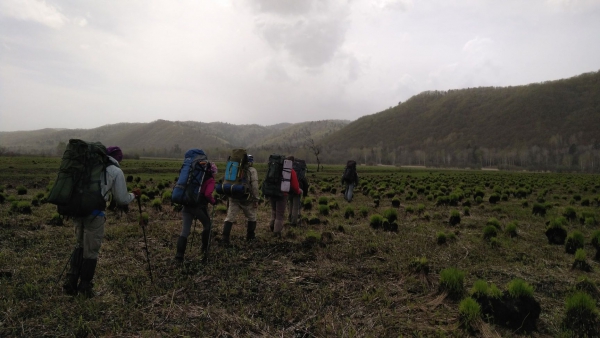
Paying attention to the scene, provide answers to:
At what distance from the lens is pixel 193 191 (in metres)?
6.87

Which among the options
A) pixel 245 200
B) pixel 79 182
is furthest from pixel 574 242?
pixel 79 182

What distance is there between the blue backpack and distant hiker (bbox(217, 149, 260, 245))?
1.19 meters

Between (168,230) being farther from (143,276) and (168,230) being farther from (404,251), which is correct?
(404,251)

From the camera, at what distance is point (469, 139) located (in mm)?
178875

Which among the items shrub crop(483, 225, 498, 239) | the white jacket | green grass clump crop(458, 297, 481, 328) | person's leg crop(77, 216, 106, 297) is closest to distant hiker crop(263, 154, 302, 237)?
the white jacket

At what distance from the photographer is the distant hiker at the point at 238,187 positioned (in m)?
8.20

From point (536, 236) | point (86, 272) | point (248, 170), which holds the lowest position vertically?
point (536, 236)

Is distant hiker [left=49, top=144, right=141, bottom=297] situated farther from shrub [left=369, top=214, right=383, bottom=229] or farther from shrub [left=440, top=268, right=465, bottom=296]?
shrub [left=369, top=214, right=383, bottom=229]

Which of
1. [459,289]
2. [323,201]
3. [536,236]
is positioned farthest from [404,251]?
[323,201]

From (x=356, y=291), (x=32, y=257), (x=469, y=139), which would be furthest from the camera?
(x=469, y=139)

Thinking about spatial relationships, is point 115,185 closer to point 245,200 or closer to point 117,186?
point 117,186

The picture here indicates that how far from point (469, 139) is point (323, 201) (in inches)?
7376

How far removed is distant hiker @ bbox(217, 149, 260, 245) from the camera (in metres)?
8.20

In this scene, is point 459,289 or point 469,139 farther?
point 469,139
